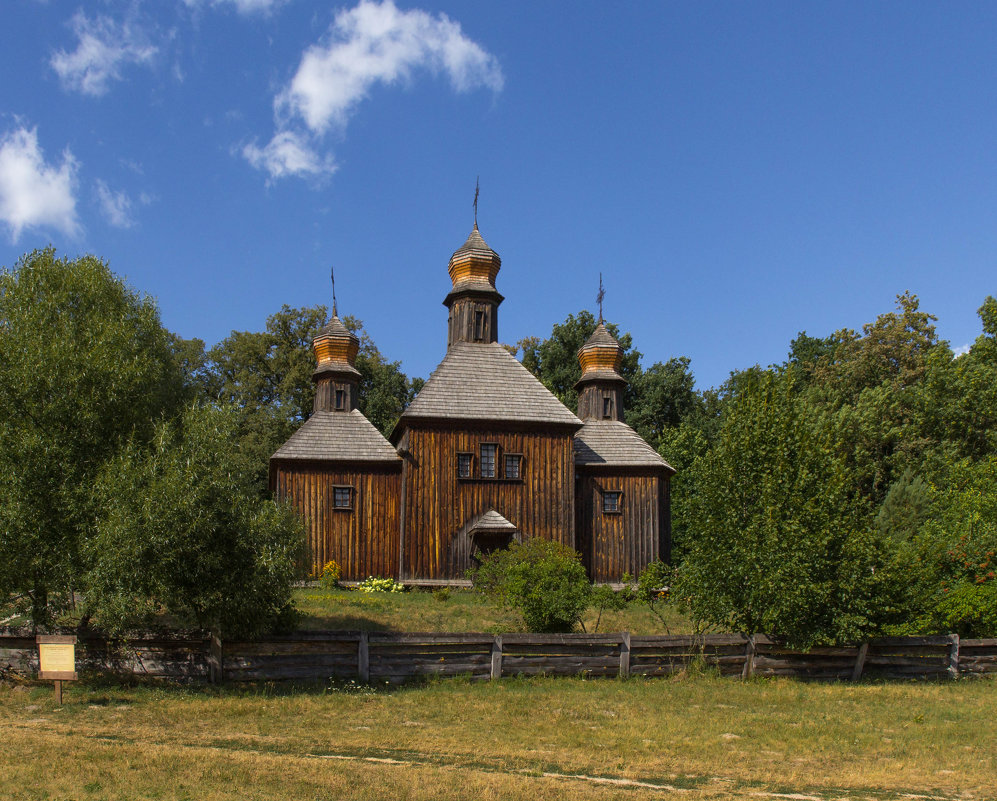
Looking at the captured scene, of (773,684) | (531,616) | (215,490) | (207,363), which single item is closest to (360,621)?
(531,616)

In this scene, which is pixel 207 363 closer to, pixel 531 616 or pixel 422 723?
pixel 531 616

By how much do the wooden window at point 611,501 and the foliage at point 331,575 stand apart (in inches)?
371

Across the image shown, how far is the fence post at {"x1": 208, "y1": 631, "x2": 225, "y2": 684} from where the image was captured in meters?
14.8

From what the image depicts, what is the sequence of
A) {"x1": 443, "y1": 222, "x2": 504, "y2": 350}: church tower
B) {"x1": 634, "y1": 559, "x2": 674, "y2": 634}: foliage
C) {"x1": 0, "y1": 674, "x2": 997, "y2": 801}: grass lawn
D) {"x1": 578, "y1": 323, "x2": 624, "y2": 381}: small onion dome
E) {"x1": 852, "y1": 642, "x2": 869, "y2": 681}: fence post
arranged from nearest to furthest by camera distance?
1. {"x1": 0, "y1": 674, "x2": 997, "y2": 801}: grass lawn
2. {"x1": 852, "y1": 642, "x2": 869, "y2": 681}: fence post
3. {"x1": 634, "y1": 559, "x2": 674, "y2": 634}: foliage
4. {"x1": 443, "y1": 222, "x2": 504, "y2": 350}: church tower
5. {"x1": 578, "y1": 323, "x2": 624, "y2": 381}: small onion dome

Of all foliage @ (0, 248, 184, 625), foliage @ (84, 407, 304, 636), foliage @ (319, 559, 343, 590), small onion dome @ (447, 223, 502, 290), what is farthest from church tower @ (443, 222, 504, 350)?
foliage @ (84, 407, 304, 636)

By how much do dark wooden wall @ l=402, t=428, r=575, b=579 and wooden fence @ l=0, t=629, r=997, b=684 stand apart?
1144 cm

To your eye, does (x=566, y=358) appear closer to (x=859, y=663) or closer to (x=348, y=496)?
(x=348, y=496)

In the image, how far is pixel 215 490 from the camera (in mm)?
14680

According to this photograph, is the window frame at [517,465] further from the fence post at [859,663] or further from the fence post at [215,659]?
the fence post at [215,659]

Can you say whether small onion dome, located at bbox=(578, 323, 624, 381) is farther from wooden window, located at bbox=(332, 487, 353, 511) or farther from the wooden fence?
the wooden fence

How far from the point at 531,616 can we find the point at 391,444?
1421 cm

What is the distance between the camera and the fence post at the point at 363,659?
50.2 ft

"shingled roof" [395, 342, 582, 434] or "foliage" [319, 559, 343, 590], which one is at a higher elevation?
"shingled roof" [395, 342, 582, 434]

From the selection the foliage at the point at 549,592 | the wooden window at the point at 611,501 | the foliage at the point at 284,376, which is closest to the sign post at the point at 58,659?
the foliage at the point at 549,592
